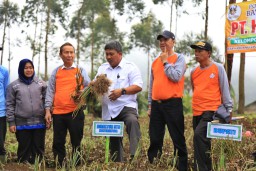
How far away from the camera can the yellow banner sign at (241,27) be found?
8477mm

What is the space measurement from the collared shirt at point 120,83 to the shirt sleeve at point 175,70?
366 millimetres

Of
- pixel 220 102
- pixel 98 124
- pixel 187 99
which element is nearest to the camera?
pixel 98 124

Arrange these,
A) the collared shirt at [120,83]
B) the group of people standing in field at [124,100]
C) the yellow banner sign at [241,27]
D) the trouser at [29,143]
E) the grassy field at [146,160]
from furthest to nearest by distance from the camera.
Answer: the yellow banner sign at [241,27]
the trouser at [29,143]
the collared shirt at [120,83]
the group of people standing in field at [124,100]
the grassy field at [146,160]

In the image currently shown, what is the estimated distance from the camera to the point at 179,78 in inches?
166

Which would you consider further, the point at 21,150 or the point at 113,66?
the point at 21,150

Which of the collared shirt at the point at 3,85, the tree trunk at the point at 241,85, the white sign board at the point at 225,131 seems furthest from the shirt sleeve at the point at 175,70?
the tree trunk at the point at 241,85

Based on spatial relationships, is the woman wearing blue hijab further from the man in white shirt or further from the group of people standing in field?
the man in white shirt

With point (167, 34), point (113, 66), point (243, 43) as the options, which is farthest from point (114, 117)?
point (243, 43)

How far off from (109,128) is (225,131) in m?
1.24

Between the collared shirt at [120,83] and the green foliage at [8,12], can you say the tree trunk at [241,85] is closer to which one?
the collared shirt at [120,83]

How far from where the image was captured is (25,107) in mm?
4715

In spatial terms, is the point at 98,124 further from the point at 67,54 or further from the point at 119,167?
the point at 67,54

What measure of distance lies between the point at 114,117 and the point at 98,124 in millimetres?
374

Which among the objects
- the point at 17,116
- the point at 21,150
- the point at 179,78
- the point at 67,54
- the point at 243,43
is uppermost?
the point at 243,43
